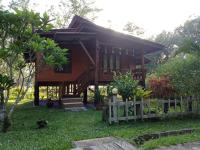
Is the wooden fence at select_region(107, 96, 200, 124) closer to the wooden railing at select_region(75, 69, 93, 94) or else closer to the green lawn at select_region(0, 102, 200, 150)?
the green lawn at select_region(0, 102, 200, 150)

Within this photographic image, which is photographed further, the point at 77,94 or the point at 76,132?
the point at 77,94

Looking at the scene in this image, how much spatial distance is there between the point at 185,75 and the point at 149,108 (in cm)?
212

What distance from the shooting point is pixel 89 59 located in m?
19.1

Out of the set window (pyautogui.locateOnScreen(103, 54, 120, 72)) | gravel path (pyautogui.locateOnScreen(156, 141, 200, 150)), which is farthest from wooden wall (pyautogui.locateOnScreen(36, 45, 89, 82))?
gravel path (pyautogui.locateOnScreen(156, 141, 200, 150))

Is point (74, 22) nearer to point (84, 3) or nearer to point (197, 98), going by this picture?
point (197, 98)

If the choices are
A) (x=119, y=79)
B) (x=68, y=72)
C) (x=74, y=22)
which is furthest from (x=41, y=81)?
(x=119, y=79)

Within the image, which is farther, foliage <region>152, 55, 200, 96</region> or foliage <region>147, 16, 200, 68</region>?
foliage <region>147, 16, 200, 68</region>

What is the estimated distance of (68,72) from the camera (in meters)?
19.3

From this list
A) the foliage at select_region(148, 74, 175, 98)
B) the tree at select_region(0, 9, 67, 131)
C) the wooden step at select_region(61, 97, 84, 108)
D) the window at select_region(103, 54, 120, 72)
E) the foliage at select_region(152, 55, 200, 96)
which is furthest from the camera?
the window at select_region(103, 54, 120, 72)

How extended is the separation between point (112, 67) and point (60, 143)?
13506 millimetres

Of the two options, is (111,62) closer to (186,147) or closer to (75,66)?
(75,66)

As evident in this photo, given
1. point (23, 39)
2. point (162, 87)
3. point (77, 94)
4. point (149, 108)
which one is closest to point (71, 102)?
point (77, 94)

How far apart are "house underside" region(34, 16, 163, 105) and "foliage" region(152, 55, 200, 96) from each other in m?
6.14

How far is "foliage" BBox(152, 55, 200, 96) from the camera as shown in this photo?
10.9m
